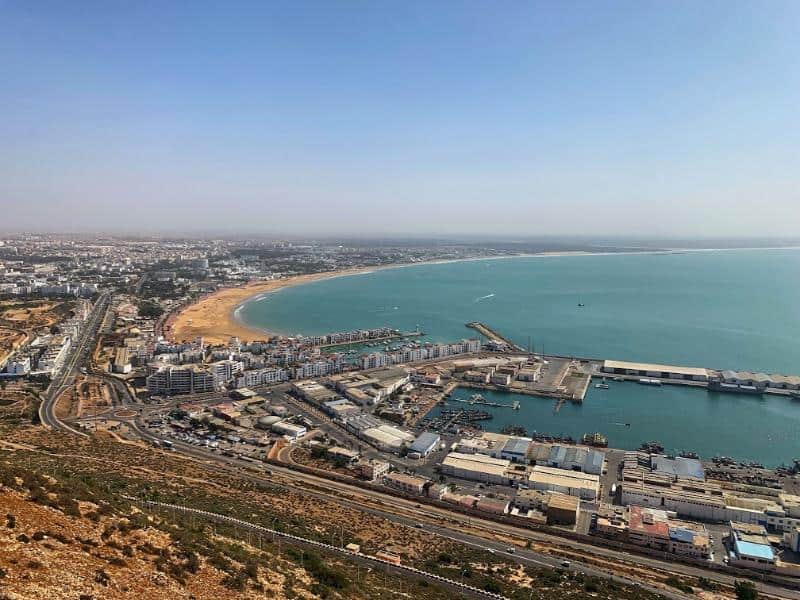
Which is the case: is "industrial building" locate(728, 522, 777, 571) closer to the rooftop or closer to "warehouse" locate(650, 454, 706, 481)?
"warehouse" locate(650, 454, 706, 481)

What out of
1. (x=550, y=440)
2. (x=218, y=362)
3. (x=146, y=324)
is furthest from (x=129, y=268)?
(x=550, y=440)

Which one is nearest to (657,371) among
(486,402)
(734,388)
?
(734,388)

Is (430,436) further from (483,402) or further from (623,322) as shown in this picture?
(623,322)

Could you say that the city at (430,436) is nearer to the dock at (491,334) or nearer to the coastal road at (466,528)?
the coastal road at (466,528)

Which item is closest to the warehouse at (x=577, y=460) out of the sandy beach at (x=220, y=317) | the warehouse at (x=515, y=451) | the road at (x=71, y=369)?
the warehouse at (x=515, y=451)

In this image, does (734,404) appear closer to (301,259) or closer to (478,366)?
(478,366)
